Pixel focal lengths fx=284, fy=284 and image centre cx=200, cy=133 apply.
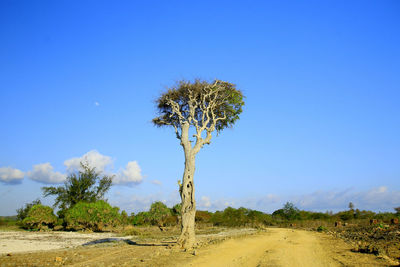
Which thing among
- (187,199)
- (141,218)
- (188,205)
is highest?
(187,199)

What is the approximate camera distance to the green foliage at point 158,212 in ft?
115

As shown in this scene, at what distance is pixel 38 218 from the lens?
29.0 m

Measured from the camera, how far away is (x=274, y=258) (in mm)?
10531

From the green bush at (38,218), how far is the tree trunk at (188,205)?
21.1 m

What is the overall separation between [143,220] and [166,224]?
2.98 meters

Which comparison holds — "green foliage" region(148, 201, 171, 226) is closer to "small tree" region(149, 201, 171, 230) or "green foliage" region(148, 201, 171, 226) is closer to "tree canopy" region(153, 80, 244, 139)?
"small tree" region(149, 201, 171, 230)

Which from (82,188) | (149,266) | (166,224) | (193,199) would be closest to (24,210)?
(82,188)

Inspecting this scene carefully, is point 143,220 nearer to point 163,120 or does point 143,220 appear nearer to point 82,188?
point 82,188

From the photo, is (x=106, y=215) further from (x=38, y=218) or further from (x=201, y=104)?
(x=201, y=104)

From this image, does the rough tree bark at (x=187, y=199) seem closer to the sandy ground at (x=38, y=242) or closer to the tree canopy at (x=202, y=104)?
the tree canopy at (x=202, y=104)

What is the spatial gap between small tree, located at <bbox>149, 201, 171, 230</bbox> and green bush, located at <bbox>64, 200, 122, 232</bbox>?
634 cm

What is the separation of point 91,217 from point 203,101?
60.0ft

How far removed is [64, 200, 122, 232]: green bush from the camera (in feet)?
91.8

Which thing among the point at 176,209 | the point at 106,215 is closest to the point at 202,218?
the point at 176,209
